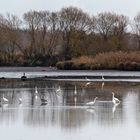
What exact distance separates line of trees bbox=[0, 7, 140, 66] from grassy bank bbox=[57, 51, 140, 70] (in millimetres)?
10213

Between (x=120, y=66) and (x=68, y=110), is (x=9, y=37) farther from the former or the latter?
(x=68, y=110)

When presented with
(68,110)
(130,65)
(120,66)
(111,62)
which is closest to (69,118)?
(68,110)

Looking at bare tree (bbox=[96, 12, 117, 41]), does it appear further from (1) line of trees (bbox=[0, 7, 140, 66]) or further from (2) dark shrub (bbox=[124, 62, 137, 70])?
(2) dark shrub (bbox=[124, 62, 137, 70])

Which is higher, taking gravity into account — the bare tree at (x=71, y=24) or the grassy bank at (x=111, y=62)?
the bare tree at (x=71, y=24)

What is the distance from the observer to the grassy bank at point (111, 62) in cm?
7150

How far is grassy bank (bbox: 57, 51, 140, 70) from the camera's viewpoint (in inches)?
2815

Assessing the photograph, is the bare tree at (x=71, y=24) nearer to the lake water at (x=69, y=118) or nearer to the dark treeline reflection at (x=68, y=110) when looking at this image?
the dark treeline reflection at (x=68, y=110)

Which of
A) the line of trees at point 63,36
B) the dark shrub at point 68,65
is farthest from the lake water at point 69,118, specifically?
the line of trees at point 63,36

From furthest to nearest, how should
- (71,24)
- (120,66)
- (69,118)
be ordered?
(71,24)
(120,66)
(69,118)

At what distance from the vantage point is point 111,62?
7294 cm

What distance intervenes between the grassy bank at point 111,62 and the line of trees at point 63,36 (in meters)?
10.2

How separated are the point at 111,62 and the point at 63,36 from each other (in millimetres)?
18931

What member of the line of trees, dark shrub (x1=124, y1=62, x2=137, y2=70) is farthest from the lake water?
the line of trees

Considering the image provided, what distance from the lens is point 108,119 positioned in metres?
22.8
